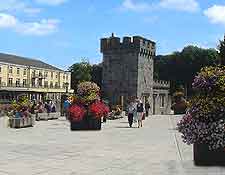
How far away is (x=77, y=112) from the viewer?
18.8 m

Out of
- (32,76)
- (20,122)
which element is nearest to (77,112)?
(20,122)

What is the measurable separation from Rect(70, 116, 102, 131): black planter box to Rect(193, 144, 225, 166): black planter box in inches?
390

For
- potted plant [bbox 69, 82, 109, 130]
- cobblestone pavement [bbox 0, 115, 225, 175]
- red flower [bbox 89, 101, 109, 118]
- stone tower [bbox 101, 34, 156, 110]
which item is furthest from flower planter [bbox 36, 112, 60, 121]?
stone tower [bbox 101, 34, 156, 110]

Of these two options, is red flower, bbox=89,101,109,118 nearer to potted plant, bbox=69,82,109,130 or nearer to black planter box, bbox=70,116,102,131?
potted plant, bbox=69,82,109,130

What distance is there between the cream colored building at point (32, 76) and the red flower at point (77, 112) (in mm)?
70002

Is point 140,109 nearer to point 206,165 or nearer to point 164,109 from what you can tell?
point 206,165

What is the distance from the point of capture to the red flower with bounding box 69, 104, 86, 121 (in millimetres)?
18750

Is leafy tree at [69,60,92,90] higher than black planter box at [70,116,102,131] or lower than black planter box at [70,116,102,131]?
higher

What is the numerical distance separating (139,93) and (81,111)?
30885 millimetres

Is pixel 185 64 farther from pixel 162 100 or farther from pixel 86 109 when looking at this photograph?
pixel 86 109

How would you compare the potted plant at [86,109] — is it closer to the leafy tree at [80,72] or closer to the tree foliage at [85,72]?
the tree foliage at [85,72]

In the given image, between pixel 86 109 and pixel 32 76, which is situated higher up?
pixel 32 76

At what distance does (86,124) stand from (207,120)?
10.2m

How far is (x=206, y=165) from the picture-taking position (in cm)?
Answer: 936
